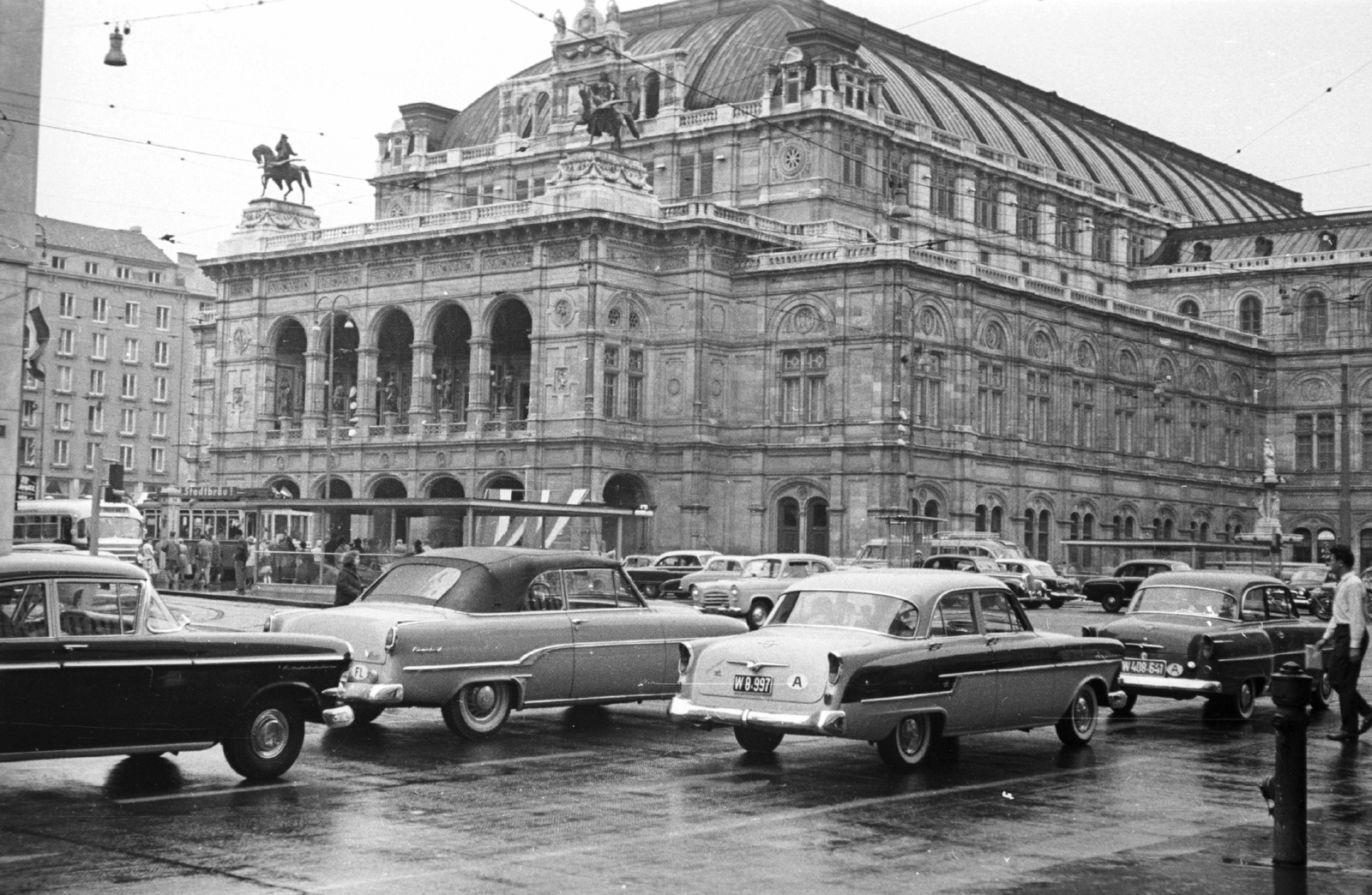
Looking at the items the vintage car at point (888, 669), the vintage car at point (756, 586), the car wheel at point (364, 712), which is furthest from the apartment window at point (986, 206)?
the car wheel at point (364, 712)

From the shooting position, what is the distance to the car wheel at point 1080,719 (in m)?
17.1

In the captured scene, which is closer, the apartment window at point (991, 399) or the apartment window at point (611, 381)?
the apartment window at point (611, 381)

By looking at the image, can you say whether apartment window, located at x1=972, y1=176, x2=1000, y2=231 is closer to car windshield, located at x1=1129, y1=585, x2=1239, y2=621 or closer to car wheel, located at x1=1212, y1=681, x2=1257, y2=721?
car windshield, located at x1=1129, y1=585, x2=1239, y2=621

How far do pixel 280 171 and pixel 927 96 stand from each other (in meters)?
29.1

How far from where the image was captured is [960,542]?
179 ft

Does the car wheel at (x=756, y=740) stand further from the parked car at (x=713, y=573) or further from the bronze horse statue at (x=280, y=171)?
the bronze horse statue at (x=280, y=171)

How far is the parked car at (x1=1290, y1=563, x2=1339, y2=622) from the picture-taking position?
43.2 meters

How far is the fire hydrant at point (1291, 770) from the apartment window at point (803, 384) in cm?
5371

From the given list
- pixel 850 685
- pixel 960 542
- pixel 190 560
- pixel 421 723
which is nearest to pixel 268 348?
pixel 190 560

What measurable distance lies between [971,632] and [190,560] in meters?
41.1

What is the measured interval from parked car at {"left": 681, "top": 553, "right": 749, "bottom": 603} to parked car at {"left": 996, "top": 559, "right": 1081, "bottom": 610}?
28.2ft

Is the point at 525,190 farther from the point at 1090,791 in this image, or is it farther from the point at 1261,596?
the point at 1090,791

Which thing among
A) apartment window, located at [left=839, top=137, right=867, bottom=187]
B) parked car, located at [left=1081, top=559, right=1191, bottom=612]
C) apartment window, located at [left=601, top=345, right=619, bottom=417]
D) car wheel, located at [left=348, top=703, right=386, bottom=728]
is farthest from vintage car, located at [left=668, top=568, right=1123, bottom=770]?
apartment window, located at [left=839, top=137, right=867, bottom=187]

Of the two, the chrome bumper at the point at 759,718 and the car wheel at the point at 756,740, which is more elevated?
the chrome bumper at the point at 759,718
